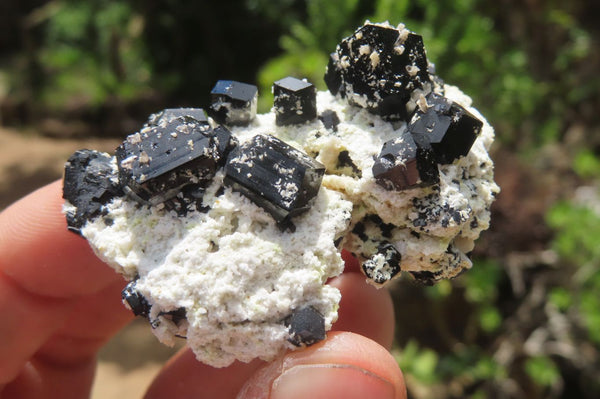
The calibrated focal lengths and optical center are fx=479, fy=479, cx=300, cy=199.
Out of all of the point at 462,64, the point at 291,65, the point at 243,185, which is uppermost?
the point at 243,185

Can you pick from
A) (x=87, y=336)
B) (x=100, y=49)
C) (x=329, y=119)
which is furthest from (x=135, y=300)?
(x=100, y=49)

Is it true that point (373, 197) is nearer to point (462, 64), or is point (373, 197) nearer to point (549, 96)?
point (462, 64)

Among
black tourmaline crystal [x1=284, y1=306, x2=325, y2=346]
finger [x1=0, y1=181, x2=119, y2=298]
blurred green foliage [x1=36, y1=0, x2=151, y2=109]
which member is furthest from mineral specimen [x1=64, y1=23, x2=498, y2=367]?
blurred green foliage [x1=36, y1=0, x2=151, y2=109]

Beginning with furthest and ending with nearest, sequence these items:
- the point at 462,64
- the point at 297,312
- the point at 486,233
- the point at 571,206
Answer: the point at 462,64, the point at 571,206, the point at 486,233, the point at 297,312

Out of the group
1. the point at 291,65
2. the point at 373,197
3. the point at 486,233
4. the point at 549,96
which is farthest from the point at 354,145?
the point at 549,96

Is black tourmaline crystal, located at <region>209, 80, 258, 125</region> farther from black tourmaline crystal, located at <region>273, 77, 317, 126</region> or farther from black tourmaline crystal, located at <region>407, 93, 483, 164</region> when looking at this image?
black tourmaline crystal, located at <region>407, 93, 483, 164</region>

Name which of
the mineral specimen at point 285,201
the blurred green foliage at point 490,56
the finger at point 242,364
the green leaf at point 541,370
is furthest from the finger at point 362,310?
the blurred green foliage at point 490,56
